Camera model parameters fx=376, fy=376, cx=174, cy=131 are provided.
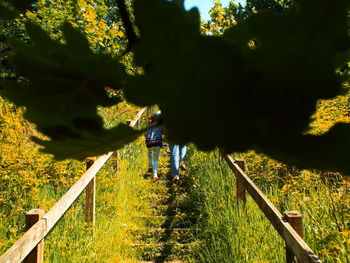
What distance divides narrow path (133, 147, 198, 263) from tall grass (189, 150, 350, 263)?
0.75 feet

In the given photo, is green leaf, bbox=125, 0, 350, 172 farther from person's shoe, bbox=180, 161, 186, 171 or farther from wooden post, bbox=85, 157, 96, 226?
person's shoe, bbox=180, 161, 186, 171

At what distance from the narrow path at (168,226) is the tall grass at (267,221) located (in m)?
0.23

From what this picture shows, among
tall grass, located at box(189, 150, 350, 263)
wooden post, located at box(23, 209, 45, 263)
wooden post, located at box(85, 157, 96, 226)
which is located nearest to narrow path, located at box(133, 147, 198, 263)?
tall grass, located at box(189, 150, 350, 263)

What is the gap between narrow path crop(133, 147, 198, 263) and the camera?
11.3 ft

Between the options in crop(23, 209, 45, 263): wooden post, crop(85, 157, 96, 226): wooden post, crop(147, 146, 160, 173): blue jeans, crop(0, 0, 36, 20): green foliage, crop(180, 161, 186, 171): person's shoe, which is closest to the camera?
crop(0, 0, 36, 20): green foliage

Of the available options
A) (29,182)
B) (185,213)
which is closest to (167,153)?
(185,213)

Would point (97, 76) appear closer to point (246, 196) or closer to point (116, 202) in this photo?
point (246, 196)

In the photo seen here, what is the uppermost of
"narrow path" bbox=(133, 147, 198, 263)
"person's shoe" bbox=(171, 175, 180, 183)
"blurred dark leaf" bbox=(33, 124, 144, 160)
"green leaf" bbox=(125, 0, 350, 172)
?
"green leaf" bbox=(125, 0, 350, 172)

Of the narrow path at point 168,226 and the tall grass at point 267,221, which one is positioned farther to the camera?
the narrow path at point 168,226

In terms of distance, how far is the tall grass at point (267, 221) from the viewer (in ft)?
7.20

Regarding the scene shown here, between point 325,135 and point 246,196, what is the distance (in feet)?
10.9

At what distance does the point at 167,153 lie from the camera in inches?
271

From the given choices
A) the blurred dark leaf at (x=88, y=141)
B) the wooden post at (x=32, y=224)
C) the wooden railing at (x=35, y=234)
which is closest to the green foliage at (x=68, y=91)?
the blurred dark leaf at (x=88, y=141)

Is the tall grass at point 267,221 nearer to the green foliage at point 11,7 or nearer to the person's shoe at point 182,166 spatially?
the person's shoe at point 182,166
